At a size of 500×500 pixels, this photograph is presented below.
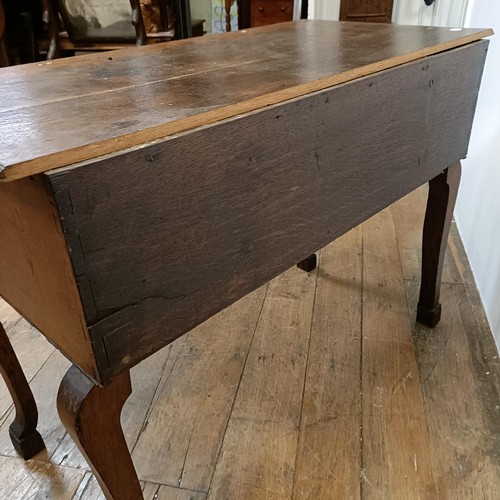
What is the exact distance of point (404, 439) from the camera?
1.07 metres

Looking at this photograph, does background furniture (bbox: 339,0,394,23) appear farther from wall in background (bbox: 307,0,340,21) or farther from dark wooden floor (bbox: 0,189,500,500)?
dark wooden floor (bbox: 0,189,500,500)

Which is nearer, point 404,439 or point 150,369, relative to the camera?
point 404,439

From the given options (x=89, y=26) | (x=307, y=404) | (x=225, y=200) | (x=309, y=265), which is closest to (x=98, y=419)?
(x=225, y=200)

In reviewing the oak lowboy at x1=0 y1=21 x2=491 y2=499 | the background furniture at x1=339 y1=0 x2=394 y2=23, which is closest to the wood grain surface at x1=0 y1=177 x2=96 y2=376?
the oak lowboy at x1=0 y1=21 x2=491 y2=499

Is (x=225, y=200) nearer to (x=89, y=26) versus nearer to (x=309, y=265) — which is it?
(x=309, y=265)

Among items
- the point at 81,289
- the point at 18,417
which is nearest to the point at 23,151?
the point at 81,289

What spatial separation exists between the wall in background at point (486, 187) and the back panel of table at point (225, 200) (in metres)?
0.61

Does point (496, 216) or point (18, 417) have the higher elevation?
point (496, 216)

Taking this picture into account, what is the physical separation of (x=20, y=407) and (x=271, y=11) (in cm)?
293

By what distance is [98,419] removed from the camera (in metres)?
0.62

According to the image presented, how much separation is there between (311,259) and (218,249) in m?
1.02

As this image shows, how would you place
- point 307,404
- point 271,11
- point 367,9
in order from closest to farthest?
point 307,404
point 367,9
point 271,11

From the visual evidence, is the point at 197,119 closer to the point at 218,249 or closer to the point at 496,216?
the point at 218,249

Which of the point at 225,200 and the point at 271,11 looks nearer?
the point at 225,200
